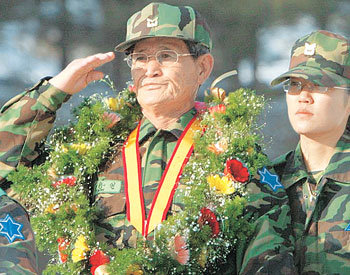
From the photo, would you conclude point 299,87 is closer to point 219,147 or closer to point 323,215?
point 219,147

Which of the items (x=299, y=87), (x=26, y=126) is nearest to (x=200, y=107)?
(x=299, y=87)

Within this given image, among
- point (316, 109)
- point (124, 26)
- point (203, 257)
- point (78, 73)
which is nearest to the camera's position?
point (203, 257)

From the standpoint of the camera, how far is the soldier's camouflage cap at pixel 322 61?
3.67 m

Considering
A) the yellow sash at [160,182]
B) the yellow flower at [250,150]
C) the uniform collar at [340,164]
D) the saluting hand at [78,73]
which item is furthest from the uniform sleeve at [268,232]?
the saluting hand at [78,73]

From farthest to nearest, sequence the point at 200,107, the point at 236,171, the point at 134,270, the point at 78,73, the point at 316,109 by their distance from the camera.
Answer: the point at 200,107
the point at 78,73
the point at 316,109
the point at 236,171
the point at 134,270

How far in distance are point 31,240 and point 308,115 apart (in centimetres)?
139

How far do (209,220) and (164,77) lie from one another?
0.72 m

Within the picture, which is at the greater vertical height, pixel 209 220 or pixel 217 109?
pixel 217 109

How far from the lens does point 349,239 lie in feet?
11.9

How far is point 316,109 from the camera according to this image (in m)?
3.68

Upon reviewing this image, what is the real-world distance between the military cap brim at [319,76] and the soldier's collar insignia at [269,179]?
453mm

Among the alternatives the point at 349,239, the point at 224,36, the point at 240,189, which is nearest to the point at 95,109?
the point at 240,189

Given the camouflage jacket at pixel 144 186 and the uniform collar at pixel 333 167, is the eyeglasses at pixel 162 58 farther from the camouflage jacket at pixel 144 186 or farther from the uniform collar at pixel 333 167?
the uniform collar at pixel 333 167

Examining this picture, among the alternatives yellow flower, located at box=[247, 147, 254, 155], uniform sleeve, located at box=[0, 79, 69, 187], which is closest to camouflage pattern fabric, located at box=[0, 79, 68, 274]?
uniform sleeve, located at box=[0, 79, 69, 187]
